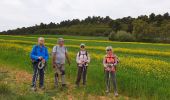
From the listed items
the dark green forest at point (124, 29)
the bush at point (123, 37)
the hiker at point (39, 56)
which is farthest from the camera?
the dark green forest at point (124, 29)

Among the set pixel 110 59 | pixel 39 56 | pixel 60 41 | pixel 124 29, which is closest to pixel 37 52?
pixel 39 56

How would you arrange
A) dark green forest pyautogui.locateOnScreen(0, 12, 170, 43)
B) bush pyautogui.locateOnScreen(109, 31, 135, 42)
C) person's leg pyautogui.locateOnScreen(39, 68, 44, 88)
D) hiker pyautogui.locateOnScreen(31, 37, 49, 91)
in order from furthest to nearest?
dark green forest pyautogui.locateOnScreen(0, 12, 170, 43), bush pyautogui.locateOnScreen(109, 31, 135, 42), person's leg pyautogui.locateOnScreen(39, 68, 44, 88), hiker pyautogui.locateOnScreen(31, 37, 49, 91)

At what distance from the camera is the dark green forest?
80.5 meters

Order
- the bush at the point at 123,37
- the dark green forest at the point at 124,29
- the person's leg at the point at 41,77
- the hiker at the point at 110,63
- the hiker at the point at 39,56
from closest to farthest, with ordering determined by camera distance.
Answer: the hiker at the point at 110,63, the hiker at the point at 39,56, the person's leg at the point at 41,77, the bush at the point at 123,37, the dark green forest at the point at 124,29

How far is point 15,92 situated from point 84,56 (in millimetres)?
3022

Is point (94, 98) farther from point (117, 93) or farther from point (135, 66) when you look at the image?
point (135, 66)

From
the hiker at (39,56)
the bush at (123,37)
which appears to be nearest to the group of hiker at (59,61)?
the hiker at (39,56)

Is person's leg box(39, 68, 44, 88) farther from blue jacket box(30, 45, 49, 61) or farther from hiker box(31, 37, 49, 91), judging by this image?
blue jacket box(30, 45, 49, 61)

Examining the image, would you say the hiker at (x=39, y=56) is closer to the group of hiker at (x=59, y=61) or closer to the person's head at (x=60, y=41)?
the group of hiker at (x=59, y=61)

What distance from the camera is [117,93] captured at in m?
13.3

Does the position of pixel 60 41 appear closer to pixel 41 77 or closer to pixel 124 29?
pixel 41 77

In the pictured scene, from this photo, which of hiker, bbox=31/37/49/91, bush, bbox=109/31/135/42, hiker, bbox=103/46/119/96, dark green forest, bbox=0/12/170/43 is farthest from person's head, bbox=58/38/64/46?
bush, bbox=109/31/135/42

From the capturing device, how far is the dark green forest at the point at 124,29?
80500 mm

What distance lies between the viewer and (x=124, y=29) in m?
98.3
